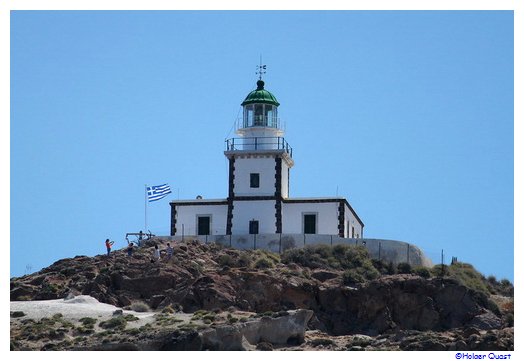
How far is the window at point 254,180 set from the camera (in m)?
75.0

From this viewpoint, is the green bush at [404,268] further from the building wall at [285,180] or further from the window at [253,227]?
the building wall at [285,180]

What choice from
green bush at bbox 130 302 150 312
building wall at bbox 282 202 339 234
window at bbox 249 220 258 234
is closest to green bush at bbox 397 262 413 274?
building wall at bbox 282 202 339 234

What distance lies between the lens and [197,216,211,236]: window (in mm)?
75000

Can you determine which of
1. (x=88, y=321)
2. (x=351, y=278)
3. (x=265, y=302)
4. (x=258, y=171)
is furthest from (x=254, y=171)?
(x=88, y=321)

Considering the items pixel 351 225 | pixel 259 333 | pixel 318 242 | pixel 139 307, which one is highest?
pixel 351 225

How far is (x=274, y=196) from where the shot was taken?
74375 mm

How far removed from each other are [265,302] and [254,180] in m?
12.0

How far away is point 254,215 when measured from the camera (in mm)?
74375

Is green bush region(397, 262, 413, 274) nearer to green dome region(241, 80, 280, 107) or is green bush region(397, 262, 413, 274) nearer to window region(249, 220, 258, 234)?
window region(249, 220, 258, 234)

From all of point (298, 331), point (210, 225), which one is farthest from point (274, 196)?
point (298, 331)

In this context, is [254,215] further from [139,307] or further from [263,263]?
[139,307]

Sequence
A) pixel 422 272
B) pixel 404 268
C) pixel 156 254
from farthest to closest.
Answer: pixel 404 268
pixel 422 272
pixel 156 254

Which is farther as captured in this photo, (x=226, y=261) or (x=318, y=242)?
(x=318, y=242)

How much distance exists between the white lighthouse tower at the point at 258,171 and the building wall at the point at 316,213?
36 centimetres
